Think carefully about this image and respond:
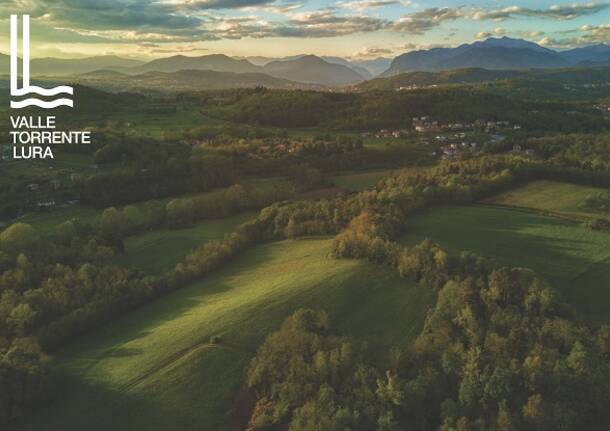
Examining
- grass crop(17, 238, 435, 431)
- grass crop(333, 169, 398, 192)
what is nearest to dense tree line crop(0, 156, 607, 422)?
grass crop(17, 238, 435, 431)

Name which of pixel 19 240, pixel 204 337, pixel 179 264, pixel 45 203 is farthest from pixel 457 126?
pixel 204 337

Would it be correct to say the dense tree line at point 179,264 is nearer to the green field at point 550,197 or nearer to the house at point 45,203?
the green field at point 550,197

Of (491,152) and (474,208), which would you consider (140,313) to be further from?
(491,152)

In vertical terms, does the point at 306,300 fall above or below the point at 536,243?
below

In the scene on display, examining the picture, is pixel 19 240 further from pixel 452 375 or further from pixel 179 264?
pixel 452 375

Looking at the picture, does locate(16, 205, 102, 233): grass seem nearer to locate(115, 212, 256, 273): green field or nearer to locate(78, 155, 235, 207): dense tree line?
locate(78, 155, 235, 207): dense tree line

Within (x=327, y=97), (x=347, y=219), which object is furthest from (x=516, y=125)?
(x=347, y=219)
